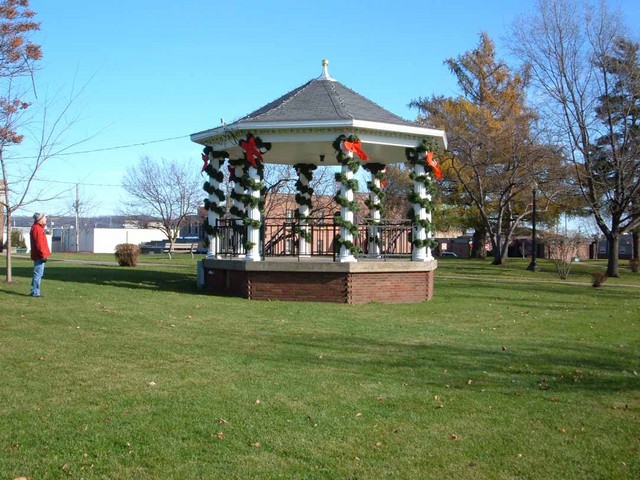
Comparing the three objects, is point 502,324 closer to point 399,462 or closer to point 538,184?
point 399,462

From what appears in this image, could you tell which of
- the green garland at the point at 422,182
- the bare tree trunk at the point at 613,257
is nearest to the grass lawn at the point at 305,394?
the green garland at the point at 422,182

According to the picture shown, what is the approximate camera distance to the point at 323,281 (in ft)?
50.4

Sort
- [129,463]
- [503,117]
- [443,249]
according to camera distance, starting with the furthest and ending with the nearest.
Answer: [443,249]
[503,117]
[129,463]

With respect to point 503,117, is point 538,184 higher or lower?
lower

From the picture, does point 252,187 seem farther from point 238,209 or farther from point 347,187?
point 347,187

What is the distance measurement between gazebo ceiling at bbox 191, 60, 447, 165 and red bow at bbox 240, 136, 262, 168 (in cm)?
27

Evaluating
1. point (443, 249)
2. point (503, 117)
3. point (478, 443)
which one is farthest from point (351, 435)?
point (443, 249)

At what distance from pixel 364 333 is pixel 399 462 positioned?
19.3 feet

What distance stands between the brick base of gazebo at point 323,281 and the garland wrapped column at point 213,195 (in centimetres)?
224

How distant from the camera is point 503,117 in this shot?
4166 cm

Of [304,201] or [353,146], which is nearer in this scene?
[353,146]

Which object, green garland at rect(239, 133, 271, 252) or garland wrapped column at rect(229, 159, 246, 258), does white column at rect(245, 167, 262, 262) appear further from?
garland wrapped column at rect(229, 159, 246, 258)

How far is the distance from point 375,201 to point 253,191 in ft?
15.4

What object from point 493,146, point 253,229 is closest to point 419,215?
point 253,229
